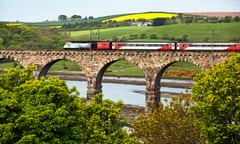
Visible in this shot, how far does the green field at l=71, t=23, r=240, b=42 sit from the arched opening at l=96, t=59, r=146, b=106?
19676 mm

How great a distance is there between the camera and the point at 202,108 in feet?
104

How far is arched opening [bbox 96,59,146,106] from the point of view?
291ft

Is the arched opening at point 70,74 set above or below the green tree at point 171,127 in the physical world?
below

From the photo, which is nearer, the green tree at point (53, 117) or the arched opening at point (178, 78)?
the green tree at point (53, 117)

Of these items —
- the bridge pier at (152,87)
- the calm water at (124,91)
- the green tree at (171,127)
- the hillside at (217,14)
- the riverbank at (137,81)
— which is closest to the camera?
the green tree at (171,127)

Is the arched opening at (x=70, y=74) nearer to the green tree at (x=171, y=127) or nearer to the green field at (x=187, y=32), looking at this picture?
the green field at (x=187, y=32)

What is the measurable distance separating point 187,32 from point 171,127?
390 feet

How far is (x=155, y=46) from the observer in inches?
2397

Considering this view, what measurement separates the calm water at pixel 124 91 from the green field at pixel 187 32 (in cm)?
3459

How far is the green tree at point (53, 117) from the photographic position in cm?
2592

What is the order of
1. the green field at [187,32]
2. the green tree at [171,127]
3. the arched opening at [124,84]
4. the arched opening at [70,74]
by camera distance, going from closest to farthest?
1. the green tree at [171,127]
2. the arched opening at [124,84]
3. the arched opening at [70,74]
4. the green field at [187,32]

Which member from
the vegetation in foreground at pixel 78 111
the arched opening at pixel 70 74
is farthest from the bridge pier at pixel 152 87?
the arched opening at pixel 70 74

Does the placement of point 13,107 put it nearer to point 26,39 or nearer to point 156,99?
point 156,99

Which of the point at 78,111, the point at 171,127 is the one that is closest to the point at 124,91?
the point at 171,127
